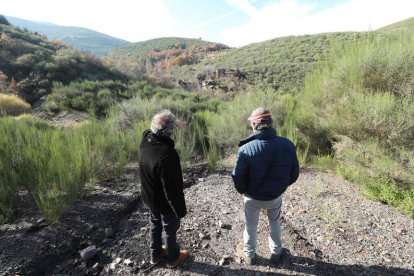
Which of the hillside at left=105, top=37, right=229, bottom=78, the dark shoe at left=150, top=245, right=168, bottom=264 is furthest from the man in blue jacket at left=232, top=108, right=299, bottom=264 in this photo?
the hillside at left=105, top=37, right=229, bottom=78

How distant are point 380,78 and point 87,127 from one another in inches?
251

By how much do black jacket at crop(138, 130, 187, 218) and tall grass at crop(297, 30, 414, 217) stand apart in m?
3.44

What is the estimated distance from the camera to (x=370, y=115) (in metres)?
5.04

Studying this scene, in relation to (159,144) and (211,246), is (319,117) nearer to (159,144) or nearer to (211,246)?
(211,246)

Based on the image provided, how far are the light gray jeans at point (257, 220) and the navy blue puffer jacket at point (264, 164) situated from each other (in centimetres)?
14

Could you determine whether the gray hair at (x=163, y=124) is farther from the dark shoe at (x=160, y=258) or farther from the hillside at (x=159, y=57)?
the hillside at (x=159, y=57)

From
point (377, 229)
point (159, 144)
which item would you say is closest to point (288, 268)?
point (377, 229)

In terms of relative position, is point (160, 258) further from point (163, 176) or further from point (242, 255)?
point (163, 176)

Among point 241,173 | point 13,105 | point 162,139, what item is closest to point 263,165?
point 241,173

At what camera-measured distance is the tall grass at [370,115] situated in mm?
4738

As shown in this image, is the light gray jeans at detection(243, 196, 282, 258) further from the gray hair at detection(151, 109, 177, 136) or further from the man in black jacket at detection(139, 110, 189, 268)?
the gray hair at detection(151, 109, 177, 136)

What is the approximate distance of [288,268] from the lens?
3.18 m

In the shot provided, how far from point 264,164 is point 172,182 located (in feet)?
2.94

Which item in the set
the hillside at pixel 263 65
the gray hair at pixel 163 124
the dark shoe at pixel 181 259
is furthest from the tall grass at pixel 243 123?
the hillside at pixel 263 65
